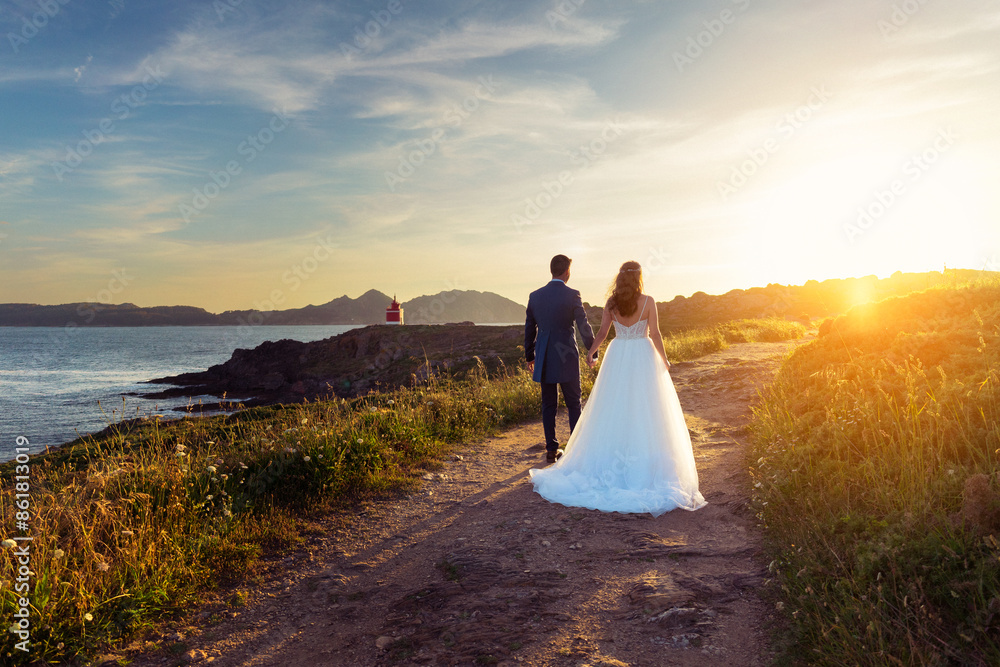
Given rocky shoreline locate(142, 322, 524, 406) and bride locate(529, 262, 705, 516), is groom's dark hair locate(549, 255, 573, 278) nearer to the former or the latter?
bride locate(529, 262, 705, 516)

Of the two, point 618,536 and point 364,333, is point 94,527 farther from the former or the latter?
point 364,333

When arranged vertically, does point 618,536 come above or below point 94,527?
below

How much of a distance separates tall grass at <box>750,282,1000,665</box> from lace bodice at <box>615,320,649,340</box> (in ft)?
6.49

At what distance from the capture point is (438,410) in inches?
380

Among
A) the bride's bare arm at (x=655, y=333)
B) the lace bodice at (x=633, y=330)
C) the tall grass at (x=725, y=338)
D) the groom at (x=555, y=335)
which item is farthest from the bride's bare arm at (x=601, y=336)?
the tall grass at (x=725, y=338)

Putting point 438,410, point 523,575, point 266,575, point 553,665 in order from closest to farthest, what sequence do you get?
point 553,665 → point 523,575 → point 266,575 → point 438,410

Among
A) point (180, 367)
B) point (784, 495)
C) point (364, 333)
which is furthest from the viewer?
point (180, 367)

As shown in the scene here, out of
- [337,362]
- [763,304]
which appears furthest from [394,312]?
[763,304]

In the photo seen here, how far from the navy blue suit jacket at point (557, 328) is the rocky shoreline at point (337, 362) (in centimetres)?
3727

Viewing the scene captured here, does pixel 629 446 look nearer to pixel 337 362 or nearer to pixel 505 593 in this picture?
pixel 505 593

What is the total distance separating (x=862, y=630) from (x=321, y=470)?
550 cm

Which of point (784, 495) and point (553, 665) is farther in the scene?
A: point (784, 495)

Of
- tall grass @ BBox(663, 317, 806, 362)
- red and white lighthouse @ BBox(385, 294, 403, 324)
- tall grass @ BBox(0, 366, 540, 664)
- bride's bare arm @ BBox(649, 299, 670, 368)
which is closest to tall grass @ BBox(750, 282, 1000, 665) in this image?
bride's bare arm @ BBox(649, 299, 670, 368)

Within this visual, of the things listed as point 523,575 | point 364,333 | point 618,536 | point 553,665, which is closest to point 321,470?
point 523,575
